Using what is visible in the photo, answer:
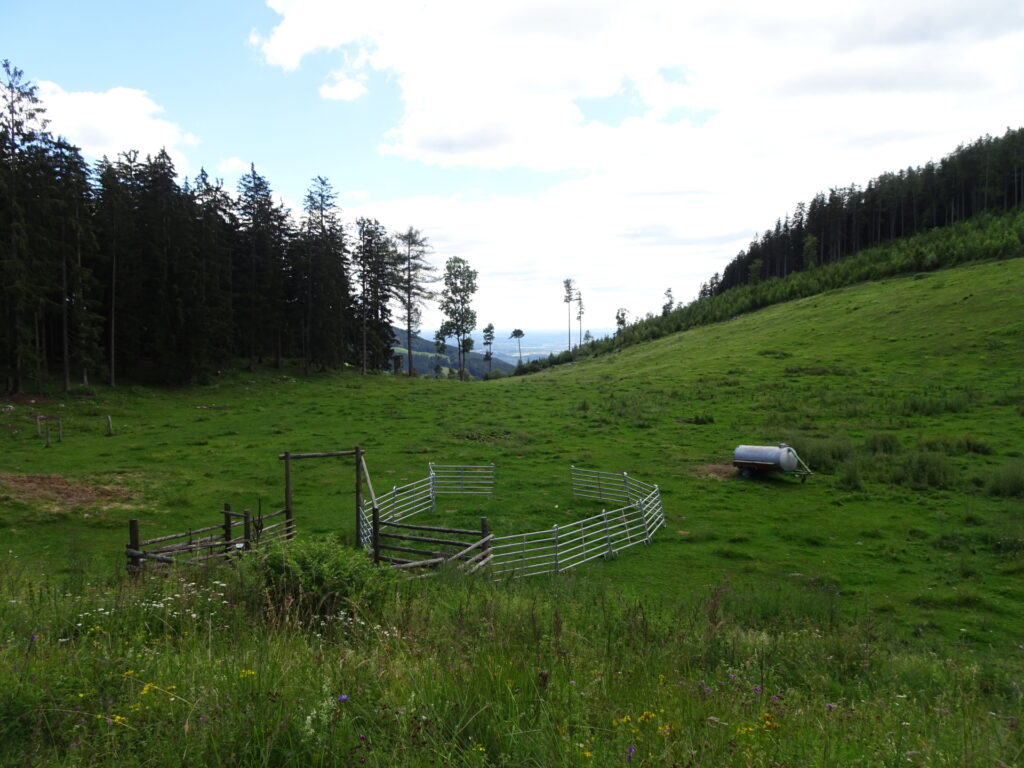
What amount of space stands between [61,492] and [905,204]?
398 feet

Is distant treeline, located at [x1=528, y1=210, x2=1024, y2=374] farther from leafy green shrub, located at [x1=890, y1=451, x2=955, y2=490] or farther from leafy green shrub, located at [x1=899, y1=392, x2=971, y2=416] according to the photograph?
leafy green shrub, located at [x1=890, y1=451, x2=955, y2=490]

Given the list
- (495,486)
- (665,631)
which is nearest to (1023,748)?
(665,631)


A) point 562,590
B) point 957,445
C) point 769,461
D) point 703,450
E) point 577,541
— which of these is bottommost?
point 577,541

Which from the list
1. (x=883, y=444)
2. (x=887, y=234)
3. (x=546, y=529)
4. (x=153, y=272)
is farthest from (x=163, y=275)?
(x=887, y=234)

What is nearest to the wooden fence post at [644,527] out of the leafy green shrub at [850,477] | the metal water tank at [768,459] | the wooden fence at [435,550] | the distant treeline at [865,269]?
the wooden fence at [435,550]

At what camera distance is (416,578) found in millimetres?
8875

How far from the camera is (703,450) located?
27.8 meters

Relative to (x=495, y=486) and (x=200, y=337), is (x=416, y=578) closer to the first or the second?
(x=495, y=486)

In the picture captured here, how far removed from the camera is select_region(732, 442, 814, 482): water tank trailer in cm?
2236

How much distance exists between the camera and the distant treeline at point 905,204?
91.3m

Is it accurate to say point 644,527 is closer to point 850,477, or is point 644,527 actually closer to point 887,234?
point 850,477

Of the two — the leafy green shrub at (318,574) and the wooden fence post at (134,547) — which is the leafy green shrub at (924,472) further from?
the wooden fence post at (134,547)

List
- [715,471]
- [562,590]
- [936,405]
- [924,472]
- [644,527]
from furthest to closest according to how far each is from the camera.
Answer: [936,405]
[715,471]
[924,472]
[644,527]
[562,590]

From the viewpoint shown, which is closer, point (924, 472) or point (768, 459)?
point (924, 472)
